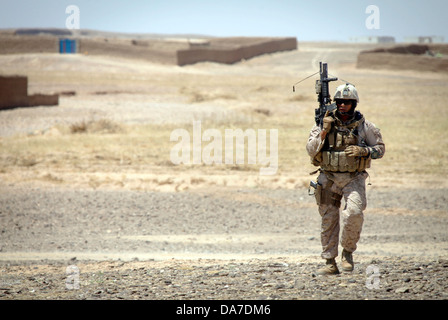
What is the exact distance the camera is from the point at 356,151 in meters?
5.18

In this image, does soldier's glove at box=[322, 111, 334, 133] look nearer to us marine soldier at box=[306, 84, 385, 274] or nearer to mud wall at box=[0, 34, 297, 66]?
us marine soldier at box=[306, 84, 385, 274]

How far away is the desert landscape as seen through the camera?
208 inches

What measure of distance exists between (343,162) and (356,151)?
0.48ft

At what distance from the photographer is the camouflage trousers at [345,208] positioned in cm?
518

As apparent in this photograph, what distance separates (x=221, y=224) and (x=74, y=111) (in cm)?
1313

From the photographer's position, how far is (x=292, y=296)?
4.70 metres

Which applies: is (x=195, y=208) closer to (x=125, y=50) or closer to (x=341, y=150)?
(x=341, y=150)

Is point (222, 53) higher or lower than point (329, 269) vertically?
higher

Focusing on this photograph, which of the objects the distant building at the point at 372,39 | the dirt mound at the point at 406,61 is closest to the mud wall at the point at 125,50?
the dirt mound at the point at 406,61

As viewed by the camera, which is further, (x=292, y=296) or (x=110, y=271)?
(x=110, y=271)

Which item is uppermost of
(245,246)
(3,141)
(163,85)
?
(163,85)

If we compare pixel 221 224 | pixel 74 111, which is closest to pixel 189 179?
pixel 221 224

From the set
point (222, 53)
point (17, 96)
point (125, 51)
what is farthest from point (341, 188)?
point (222, 53)
